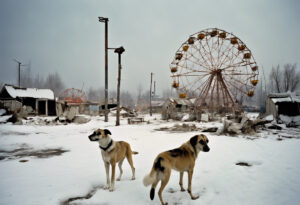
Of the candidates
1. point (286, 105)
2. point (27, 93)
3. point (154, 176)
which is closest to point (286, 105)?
point (286, 105)

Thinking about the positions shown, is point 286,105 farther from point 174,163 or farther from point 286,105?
point 174,163

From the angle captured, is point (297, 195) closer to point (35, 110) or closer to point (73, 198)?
point (73, 198)

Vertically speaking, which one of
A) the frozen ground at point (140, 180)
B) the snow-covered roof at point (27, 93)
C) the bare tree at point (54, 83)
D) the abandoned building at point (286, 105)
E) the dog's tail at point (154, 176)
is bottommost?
the frozen ground at point (140, 180)

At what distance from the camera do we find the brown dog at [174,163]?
2480 millimetres

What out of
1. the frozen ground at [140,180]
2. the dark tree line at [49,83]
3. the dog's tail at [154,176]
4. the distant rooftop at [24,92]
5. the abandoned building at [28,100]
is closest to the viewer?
the dog's tail at [154,176]

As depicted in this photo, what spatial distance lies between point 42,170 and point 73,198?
1948 mm


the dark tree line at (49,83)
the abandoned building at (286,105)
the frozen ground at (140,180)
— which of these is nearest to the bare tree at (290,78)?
the abandoned building at (286,105)

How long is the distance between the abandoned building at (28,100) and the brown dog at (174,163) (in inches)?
952

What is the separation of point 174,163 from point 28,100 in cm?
2755

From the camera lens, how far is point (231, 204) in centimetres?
263

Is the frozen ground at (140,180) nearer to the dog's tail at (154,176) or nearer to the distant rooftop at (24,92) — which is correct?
the dog's tail at (154,176)

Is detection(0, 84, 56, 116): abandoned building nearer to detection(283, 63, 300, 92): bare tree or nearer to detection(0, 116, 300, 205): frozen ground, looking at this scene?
detection(0, 116, 300, 205): frozen ground

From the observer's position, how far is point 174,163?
267cm

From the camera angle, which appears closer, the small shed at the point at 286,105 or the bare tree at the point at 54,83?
the small shed at the point at 286,105
